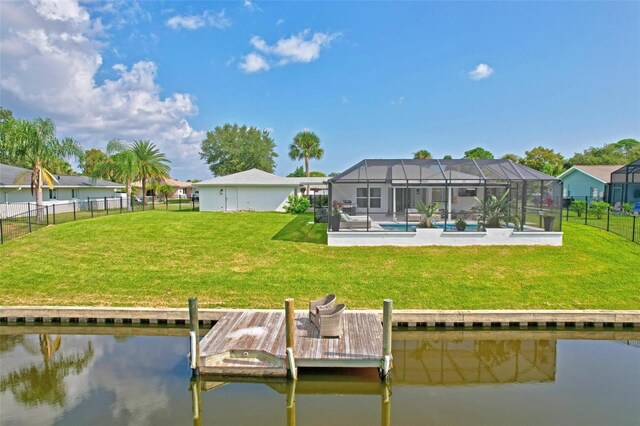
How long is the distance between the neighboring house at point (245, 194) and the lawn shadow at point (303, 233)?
7.63 meters

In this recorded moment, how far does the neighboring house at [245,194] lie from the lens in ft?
88.1

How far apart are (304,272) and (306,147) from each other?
3799cm

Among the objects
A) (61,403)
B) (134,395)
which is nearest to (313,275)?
(134,395)

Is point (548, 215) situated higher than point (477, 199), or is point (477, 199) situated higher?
point (477, 199)

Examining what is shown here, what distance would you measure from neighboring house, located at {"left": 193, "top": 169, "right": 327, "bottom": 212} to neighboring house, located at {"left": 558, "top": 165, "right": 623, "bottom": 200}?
2219cm

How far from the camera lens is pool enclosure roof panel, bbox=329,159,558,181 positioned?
14383mm

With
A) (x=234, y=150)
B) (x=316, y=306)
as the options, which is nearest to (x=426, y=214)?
(x=316, y=306)

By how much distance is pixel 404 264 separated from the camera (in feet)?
41.6

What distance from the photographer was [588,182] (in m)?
32.6

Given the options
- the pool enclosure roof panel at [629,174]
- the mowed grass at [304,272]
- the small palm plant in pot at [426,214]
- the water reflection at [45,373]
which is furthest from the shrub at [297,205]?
the pool enclosure roof panel at [629,174]

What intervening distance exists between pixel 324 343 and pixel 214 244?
8.97 meters

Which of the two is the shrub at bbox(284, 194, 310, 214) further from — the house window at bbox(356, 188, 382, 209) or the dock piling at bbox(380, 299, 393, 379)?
the dock piling at bbox(380, 299, 393, 379)

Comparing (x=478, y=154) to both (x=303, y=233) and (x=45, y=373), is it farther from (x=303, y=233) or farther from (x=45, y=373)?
(x=45, y=373)

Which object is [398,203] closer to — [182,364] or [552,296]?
[552,296]
